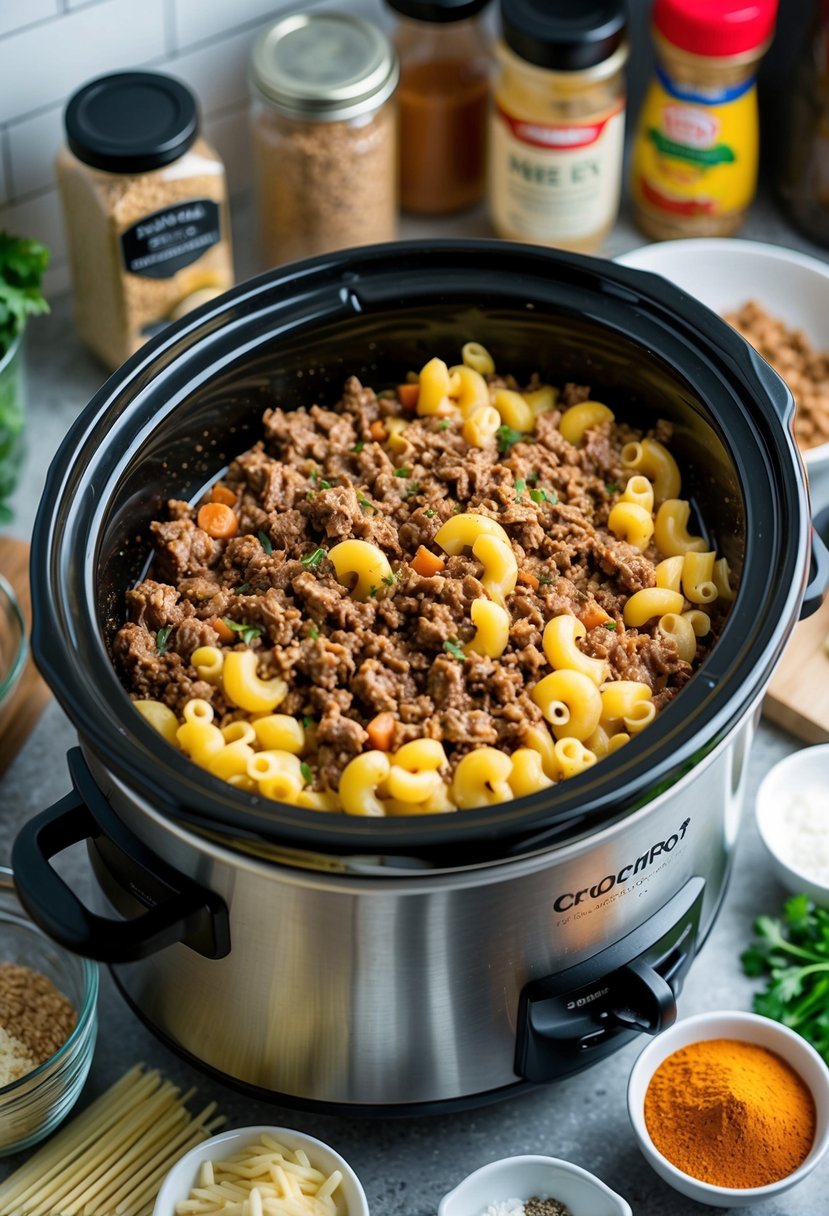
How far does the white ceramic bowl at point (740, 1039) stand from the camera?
1.58m

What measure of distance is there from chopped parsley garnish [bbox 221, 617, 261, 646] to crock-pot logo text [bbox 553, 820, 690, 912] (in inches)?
15.9

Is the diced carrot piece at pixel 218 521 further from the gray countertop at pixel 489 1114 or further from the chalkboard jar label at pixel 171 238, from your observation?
the chalkboard jar label at pixel 171 238

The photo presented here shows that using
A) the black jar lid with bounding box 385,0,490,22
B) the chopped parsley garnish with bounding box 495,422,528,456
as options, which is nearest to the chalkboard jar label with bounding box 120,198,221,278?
the black jar lid with bounding box 385,0,490,22

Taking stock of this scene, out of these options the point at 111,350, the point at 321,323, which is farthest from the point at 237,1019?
the point at 111,350

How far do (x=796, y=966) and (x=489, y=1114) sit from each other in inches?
16.2

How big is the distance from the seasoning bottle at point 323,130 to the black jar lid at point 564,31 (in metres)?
0.19

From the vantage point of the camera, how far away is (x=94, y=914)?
4.67 ft

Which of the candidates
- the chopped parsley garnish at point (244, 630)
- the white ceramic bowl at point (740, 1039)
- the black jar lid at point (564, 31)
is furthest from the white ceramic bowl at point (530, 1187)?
the black jar lid at point (564, 31)

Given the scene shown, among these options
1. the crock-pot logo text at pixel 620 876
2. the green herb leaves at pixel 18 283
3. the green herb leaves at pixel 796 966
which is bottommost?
the green herb leaves at pixel 796 966

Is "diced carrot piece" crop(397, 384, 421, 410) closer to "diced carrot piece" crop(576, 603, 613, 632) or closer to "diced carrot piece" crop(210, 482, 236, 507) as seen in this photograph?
"diced carrot piece" crop(210, 482, 236, 507)

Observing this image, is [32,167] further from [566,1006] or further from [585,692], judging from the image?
[566,1006]

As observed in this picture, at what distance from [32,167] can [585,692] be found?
1.36 meters

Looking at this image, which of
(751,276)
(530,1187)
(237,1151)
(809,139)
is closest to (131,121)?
(751,276)

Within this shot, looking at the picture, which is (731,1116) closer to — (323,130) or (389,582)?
(389,582)
